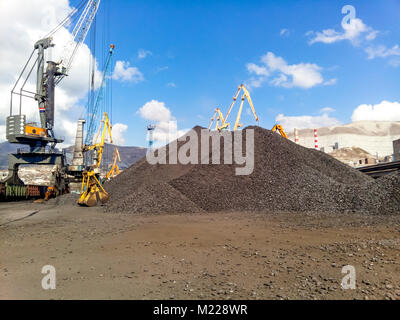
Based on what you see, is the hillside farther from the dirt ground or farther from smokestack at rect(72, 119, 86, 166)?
the dirt ground

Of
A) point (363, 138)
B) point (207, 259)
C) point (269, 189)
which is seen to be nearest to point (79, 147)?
point (269, 189)

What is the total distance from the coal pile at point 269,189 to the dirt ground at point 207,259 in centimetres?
169

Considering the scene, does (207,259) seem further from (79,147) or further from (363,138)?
(363,138)

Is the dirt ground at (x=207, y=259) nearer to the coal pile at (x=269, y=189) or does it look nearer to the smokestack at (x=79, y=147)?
the coal pile at (x=269, y=189)

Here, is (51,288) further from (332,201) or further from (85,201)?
(85,201)

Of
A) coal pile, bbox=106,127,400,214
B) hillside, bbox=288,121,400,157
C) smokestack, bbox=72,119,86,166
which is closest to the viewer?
coal pile, bbox=106,127,400,214

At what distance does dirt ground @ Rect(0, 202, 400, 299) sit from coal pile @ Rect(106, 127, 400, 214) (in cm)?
169

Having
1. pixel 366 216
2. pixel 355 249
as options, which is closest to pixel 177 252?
pixel 355 249

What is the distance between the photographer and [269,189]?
13039 millimetres

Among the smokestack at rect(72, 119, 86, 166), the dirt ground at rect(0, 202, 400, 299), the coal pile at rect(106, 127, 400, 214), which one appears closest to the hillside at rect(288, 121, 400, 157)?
the coal pile at rect(106, 127, 400, 214)

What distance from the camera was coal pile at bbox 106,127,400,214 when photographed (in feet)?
36.3

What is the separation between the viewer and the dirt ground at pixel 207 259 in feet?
13.3

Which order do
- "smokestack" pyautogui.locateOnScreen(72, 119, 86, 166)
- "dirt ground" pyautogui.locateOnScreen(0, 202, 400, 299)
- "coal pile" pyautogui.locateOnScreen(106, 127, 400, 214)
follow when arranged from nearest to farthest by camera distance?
"dirt ground" pyautogui.locateOnScreen(0, 202, 400, 299) < "coal pile" pyautogui.locateOnScreen(106, 127, 400, 214) < "smokestack" pyautogui.locateOnScreen(72, 119, 86, 166)

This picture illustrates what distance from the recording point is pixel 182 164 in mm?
17688
